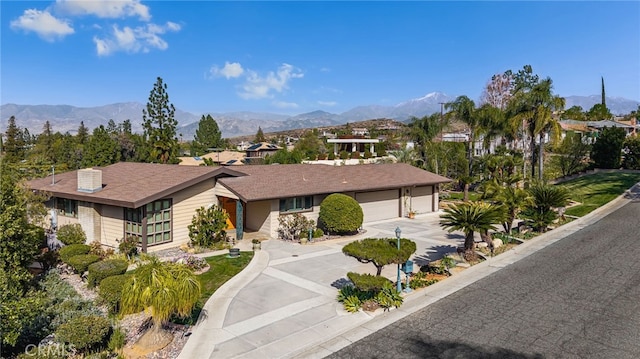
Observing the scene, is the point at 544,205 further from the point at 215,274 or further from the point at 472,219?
the point at 215,274

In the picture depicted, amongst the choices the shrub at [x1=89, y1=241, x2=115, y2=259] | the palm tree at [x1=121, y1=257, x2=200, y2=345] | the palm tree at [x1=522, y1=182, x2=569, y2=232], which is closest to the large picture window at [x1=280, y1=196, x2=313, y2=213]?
the shrub at [x1=89, y1=241, x2=115, y2=259]

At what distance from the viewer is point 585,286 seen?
13727 mm

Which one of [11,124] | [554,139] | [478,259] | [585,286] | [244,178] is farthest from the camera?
[11,124]

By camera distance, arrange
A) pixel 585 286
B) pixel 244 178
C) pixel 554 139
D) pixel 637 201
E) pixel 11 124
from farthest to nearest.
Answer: pixel 11 124 → pixel 554 139 → pixel 637 201 → pixel 244 178 → pixel 585 286

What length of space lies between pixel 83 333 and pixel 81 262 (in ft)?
21.8

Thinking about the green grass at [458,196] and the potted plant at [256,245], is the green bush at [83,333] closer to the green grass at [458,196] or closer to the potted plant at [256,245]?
the potted plant at [256,245]

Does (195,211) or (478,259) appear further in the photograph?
(195,211)

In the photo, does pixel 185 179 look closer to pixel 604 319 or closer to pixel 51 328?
pixel 51 328

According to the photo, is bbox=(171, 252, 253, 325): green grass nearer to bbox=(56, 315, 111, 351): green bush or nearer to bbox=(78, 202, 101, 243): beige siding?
bbox=(56, 315, 111, 351): green bush

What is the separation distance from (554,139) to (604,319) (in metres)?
29.4

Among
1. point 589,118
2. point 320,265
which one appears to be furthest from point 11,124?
point 589,118

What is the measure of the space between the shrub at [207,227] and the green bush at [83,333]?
9.47 meters

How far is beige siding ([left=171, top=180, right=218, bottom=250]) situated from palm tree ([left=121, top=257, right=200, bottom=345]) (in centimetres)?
1009

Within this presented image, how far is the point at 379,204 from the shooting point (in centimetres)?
2788
